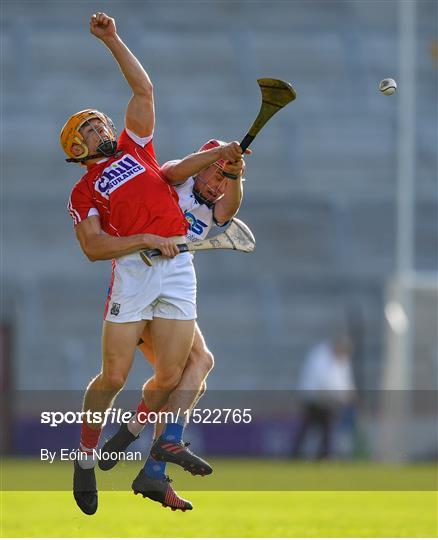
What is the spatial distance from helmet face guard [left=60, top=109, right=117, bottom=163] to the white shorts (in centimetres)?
49

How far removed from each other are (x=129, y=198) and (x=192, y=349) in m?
0.77

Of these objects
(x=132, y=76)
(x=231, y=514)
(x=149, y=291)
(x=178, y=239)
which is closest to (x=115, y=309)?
(x=149, y=291)

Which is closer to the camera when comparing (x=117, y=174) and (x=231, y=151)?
(x=231, y=151)

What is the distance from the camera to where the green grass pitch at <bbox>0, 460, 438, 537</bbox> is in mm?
8680

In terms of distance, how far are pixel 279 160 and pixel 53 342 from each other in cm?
545

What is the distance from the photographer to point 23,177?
23344 mm

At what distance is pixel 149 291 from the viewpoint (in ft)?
21.1

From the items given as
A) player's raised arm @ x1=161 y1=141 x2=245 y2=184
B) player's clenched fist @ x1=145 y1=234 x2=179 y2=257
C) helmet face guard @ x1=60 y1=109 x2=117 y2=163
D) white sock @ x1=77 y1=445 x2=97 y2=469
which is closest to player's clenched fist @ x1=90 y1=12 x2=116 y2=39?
helmet face guard @ x1=60 y1=109 x2=117 y2=163

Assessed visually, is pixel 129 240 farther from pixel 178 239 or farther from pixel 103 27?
pixel 103 27

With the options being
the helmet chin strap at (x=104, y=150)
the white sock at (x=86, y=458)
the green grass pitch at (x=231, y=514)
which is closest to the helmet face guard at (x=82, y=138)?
the helmet chin strap at (x=104, y=150)

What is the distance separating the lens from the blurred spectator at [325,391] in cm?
1881

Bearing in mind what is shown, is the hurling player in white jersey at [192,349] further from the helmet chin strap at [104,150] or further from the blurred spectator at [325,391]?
the blurred spectator at [325,391]

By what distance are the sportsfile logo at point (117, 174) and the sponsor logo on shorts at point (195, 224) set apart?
381mm

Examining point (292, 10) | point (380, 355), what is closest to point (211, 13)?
point (292, 10)
